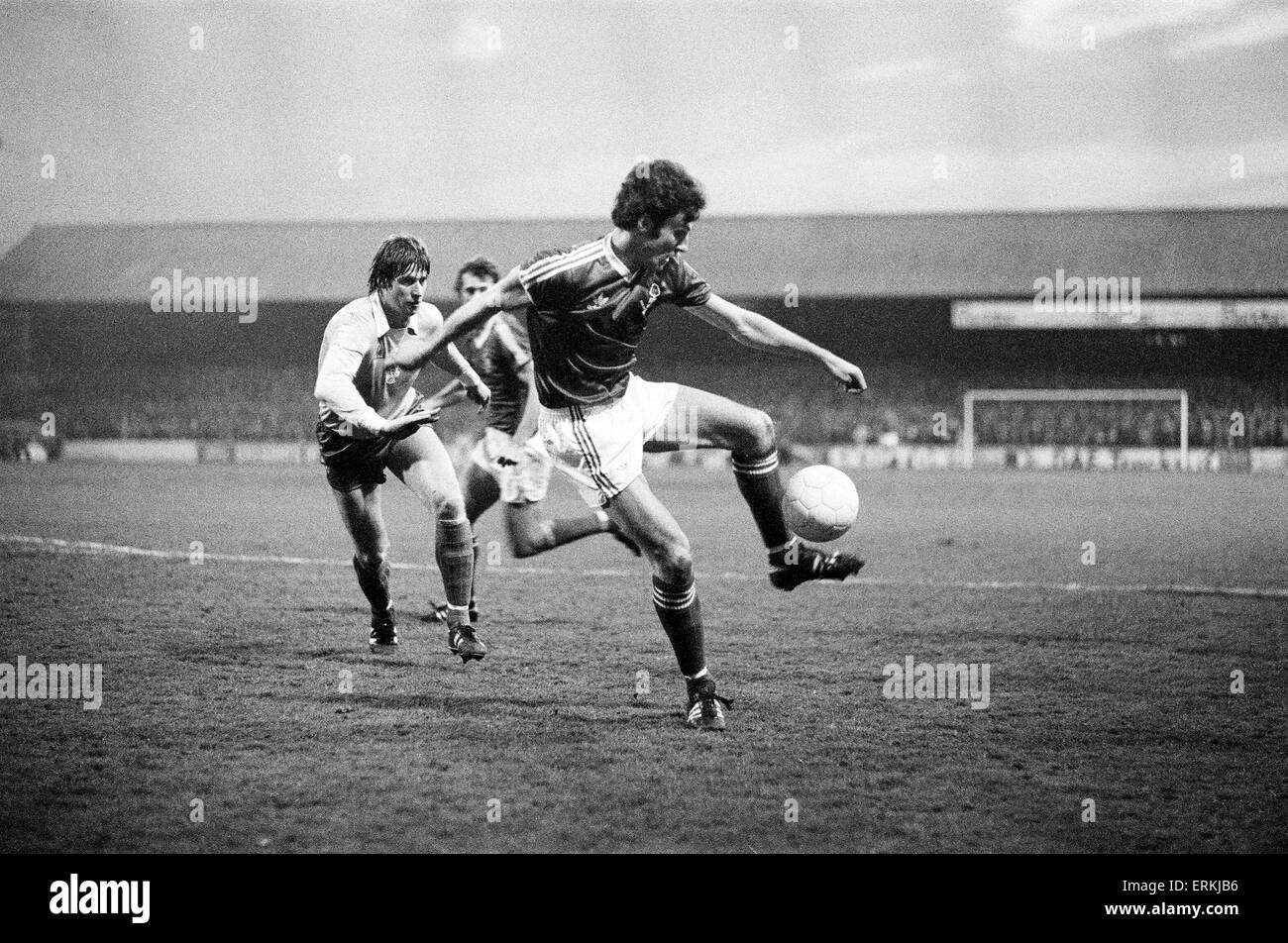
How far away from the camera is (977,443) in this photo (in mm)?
32406

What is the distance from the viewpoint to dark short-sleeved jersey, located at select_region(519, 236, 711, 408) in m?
4.94

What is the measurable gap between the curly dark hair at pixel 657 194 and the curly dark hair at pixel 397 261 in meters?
1.75

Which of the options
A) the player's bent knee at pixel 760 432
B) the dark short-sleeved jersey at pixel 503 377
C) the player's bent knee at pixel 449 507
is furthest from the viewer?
the dark short-sleeved jersey at pixel 503 377

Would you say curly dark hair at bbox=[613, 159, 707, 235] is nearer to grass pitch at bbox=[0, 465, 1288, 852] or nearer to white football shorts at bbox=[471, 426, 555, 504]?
grass pitch at bbox=[0, 465, 1288, 852]

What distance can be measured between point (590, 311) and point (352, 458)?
2.20 metres

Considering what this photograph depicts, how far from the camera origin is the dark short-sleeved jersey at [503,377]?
795cm

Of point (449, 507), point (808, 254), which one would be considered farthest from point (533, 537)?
point (808, 254)

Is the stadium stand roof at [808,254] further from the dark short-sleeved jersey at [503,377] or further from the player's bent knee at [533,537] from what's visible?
the player's bent knee at [533,537]

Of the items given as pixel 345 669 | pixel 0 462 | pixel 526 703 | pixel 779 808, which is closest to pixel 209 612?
pixel 345 669

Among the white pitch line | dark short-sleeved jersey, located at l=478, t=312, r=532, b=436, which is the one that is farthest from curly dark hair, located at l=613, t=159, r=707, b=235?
the white pitch line

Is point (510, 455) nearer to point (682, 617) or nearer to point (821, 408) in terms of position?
point (682, 617)

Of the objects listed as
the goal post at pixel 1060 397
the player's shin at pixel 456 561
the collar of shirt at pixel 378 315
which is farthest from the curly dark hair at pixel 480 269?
the goal post at pixel 1060 397

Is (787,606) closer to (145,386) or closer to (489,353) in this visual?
(489,353)

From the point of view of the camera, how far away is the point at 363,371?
6594 mm
